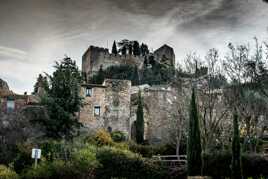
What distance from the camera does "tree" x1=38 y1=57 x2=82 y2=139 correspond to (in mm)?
28469

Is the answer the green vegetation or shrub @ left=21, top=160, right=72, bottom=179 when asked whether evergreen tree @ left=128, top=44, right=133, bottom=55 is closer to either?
the green vegetation

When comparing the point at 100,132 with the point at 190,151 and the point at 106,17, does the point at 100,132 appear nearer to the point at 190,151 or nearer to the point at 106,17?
the point at 190,151

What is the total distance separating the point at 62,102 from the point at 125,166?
10.2 m

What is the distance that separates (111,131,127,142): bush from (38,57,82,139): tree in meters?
4.65

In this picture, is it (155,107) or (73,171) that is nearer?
(73,171)

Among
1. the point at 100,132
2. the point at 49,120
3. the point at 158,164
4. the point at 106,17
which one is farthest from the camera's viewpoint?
the point at 100,132

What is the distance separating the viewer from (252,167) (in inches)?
826

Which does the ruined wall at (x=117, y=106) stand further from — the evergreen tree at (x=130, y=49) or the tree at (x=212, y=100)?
the evergreen tree at (x=130, y=49)

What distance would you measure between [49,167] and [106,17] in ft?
30.0

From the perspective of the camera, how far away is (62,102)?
29.3 m

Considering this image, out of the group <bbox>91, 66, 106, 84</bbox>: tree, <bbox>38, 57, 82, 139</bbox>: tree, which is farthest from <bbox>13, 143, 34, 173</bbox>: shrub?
<bbox>91, 66, 106, 84</bbox>: tree

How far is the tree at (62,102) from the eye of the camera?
2847 centimetres

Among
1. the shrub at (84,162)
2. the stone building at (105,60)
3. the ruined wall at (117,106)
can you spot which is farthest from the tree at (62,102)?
the stone building at (105,60)

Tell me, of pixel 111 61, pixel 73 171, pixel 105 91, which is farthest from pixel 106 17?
pixel 111 61
